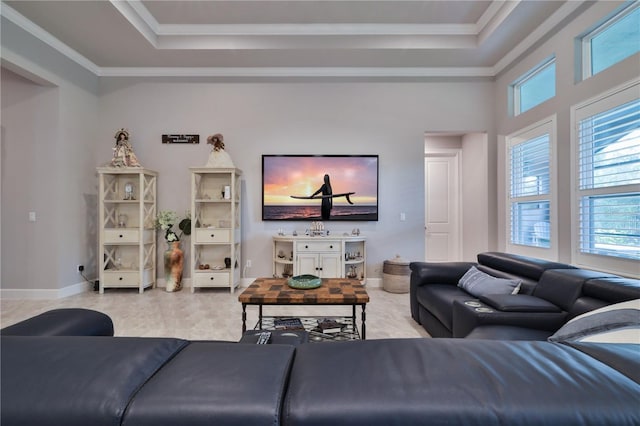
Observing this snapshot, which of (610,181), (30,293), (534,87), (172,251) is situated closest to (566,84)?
(534,87)

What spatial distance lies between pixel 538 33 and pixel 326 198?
127 inches

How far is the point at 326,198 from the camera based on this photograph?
4395mm

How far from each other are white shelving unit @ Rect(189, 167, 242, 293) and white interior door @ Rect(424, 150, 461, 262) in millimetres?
3509

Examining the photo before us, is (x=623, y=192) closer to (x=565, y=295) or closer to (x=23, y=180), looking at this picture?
(x=565, y=295)

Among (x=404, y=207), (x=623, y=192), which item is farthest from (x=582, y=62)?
(x=404, y=207)

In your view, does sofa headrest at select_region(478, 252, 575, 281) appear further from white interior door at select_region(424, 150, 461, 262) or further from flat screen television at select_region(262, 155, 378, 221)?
white interior door at select_region(424, 150, 461, 262)

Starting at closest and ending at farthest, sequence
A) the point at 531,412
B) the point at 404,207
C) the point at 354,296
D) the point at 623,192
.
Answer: the point at 531,412, the point at 354,296, the point at 623,192, the point at 404,207

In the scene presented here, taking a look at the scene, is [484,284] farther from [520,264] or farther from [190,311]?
[190,311]

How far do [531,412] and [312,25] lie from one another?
4.16 m

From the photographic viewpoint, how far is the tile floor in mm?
2730

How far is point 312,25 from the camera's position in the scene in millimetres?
3631

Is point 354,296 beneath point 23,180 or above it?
beneath

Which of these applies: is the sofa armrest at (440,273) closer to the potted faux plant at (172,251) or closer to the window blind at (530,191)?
the window blind at (530,191)

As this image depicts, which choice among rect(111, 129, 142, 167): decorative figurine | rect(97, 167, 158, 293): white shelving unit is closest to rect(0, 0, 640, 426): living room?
rect(97, 167, 158, 293): white shelving unit
